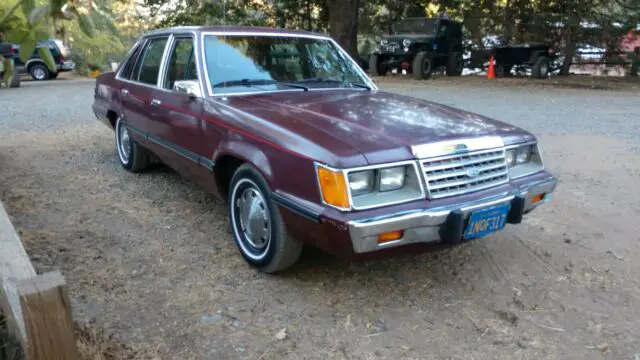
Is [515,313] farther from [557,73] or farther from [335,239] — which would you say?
[557,73]

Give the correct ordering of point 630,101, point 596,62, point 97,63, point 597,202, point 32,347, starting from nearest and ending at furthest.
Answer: point 32,347 → point 597,202 → point 630,101 → point 596,62 → point 97,63

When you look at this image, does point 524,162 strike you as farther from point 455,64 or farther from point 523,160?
point 455,64

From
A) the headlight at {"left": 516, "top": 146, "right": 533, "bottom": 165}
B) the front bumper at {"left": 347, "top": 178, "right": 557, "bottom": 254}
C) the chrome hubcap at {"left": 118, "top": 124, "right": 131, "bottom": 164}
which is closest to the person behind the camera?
the front bumper at {"left": 347, "top": 178, "right": 557, "bottom": 254}

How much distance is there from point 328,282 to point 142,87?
2779 millimetres

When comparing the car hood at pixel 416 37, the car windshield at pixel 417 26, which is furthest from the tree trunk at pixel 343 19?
the car windshield at pixel 417 26

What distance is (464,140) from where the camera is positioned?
3.08 m

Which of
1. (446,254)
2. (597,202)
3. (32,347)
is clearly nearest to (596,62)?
(597,202)

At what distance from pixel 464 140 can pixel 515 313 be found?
1.04 metres

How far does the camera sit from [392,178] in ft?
9.53

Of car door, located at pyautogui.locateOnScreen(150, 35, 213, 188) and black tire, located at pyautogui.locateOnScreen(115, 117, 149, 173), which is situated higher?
car door, located at pyautogui.locateOnScreen(150, 35, 213, 188)

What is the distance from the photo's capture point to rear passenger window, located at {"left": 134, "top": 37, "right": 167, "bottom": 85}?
487 centimetres

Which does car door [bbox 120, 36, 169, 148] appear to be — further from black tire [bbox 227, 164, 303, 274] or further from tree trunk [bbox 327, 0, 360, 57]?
tree trunk [bbox 327, 0, 360, 57]

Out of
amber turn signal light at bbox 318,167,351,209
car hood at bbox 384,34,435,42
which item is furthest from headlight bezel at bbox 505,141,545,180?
car hood at bbox 384,34,435,42

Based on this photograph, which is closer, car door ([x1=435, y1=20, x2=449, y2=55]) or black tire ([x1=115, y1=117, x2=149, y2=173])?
black tire ([x1=115, y1=117, x2=149, y2=173])
